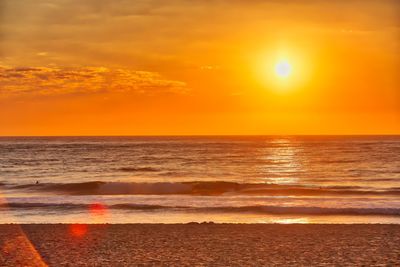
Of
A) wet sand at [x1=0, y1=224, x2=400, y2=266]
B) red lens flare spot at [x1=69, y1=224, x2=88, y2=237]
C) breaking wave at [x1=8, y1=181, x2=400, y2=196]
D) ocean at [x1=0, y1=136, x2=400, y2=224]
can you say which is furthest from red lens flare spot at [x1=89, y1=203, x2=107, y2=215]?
breaking wave at [x1=8, y1=181, x2=400, y2=196]

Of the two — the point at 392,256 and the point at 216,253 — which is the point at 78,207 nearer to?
the point at 216,253

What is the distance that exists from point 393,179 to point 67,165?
134 ft

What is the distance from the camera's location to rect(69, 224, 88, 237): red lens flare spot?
18641mm

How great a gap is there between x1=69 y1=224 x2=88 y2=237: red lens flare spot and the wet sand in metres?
0.03

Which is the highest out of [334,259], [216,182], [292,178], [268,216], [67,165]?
[67,165]

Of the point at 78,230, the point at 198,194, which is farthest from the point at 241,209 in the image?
the point at 198,194

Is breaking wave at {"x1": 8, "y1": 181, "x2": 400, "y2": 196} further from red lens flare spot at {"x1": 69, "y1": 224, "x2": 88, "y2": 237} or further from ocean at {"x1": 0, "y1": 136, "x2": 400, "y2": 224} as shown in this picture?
red lens flare spot at {"x1": 69, "y1": 224, "x2": 88, "y2": 237}

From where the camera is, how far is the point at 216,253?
50.0ft

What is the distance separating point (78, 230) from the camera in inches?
776

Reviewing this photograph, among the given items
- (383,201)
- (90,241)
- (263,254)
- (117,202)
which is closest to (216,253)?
(263,254)

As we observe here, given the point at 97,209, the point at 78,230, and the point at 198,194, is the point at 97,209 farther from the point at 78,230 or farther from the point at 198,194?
the point at 198,194

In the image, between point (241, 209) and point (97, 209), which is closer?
point (241, 209)

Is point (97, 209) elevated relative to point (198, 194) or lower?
lower

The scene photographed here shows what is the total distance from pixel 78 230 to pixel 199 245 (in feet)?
17.6
